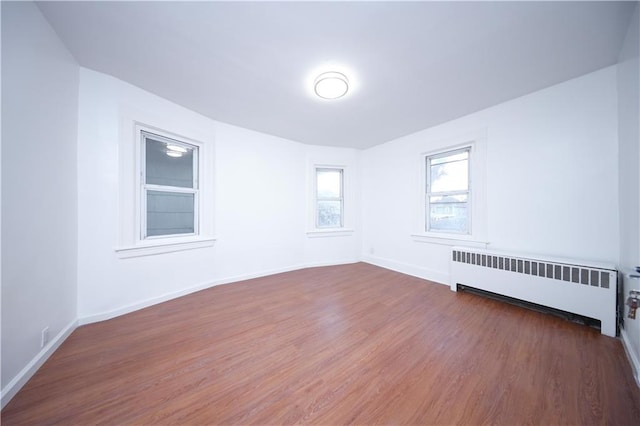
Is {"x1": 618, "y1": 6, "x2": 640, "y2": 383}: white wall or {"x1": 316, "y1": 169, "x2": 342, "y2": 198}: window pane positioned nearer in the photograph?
{"x1": 618, "y1": 6, "x2": 640, "y2": 383}: white wall

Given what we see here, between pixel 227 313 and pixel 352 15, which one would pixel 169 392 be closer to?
pixel 227 313

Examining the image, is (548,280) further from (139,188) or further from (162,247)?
(139,188)

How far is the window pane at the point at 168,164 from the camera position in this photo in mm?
2523

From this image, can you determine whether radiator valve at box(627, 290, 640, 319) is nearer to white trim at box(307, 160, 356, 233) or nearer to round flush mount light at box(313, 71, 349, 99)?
round flush mount light at box(313, 71, 349, 99)

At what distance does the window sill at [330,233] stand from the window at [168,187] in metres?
2.02

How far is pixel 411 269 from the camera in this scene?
3.56 meters

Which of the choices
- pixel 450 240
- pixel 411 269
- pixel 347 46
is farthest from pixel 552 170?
pixel 347 46

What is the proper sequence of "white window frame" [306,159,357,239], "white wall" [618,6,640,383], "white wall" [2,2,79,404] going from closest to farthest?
"white wall" [2,2,79,404], "white wall" [618,6,640,383], "white window frame" [306,159,357,239]

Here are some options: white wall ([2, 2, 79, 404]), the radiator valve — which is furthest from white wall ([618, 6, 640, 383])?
white wall ([2, 2, 79, 404])

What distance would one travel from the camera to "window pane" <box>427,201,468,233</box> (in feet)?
10.2

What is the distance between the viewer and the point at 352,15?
141 cm

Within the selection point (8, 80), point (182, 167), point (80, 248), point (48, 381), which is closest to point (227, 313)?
point (48, 381)

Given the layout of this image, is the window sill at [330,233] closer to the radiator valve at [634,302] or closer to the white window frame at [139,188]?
the white window frame at [139,188]

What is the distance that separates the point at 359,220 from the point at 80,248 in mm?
4094
